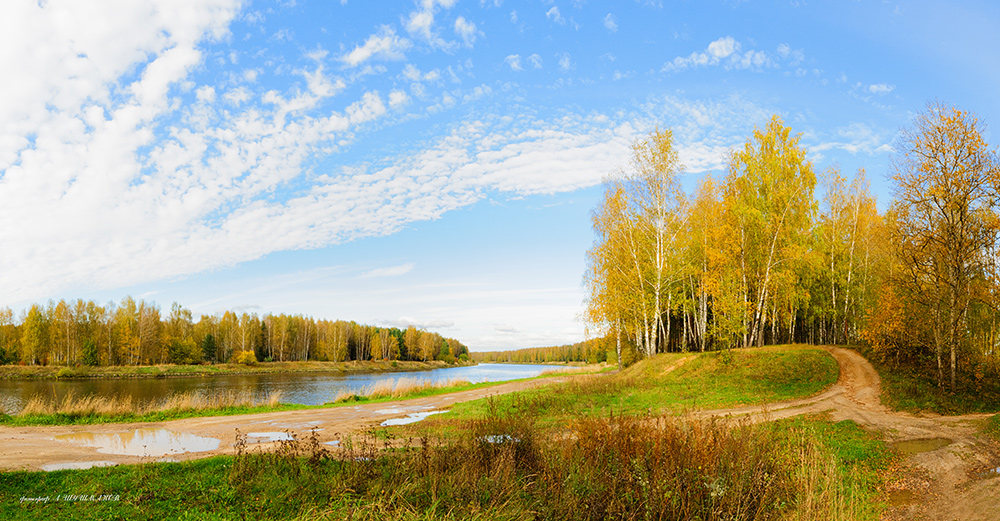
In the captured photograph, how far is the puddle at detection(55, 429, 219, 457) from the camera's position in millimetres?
12883

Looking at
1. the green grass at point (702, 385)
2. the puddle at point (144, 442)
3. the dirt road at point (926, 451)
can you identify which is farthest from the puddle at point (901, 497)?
the puddle at point (144, 442)

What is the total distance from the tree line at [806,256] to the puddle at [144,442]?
19632 mm

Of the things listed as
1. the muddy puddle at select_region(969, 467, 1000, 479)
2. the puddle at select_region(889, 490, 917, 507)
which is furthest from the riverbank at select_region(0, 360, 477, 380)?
the muddy puddle at select_region(969, 467, 1000, 479)

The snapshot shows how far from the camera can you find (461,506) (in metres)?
5.29

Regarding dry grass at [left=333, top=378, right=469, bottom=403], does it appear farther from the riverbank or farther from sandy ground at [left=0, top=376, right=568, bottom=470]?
the riverbank

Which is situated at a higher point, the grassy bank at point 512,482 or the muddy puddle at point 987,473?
the grassy bank at point 512,482

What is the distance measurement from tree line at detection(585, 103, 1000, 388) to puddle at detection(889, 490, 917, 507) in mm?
11106

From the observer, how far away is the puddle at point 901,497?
8438 mm

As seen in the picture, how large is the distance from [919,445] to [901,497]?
14.9 ft

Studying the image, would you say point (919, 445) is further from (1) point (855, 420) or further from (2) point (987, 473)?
(2) point (987, 473)

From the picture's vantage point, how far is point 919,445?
39.2ft

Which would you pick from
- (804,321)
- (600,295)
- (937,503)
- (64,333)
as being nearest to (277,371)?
(64,333)

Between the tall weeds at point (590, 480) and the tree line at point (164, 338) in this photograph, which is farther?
the tree line at point (164, 338)

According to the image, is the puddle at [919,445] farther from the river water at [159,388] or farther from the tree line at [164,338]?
the tree line at [164,338]
